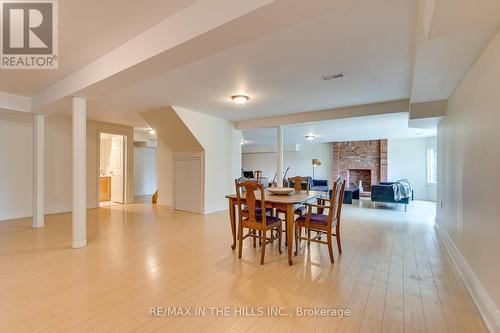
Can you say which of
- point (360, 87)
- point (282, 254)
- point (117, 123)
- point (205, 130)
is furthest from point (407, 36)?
point (117, 123)

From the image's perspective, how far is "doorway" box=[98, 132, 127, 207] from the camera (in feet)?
22.3

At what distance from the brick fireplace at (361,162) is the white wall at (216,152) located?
4932 mm

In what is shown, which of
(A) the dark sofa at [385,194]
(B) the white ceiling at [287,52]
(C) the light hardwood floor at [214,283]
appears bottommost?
(C) the light hardwood floor at [214,283]

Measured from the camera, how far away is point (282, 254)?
9.80ft

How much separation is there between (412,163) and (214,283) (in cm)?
890

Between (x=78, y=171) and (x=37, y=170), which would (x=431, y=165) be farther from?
(x=37, y=170)

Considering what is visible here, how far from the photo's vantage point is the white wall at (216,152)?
528 cm

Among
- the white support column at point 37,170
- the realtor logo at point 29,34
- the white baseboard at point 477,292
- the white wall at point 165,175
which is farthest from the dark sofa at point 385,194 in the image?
the white support column at point 37,170

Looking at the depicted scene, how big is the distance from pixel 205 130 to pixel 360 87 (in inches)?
133

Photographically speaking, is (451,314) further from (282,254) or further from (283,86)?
(283,86)

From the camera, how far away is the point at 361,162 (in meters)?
9.29

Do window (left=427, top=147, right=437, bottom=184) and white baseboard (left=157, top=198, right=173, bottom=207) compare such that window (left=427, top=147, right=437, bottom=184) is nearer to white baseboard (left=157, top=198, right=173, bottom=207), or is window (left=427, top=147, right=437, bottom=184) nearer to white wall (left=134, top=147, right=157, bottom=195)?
white baseboard (left=157, top=198, right=173, bottom=207)

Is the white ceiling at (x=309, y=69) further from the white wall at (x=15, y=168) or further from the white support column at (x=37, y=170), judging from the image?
the white wall at (x=15, y=168)

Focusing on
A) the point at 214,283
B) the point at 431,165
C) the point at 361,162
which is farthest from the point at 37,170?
the point at 431,165
